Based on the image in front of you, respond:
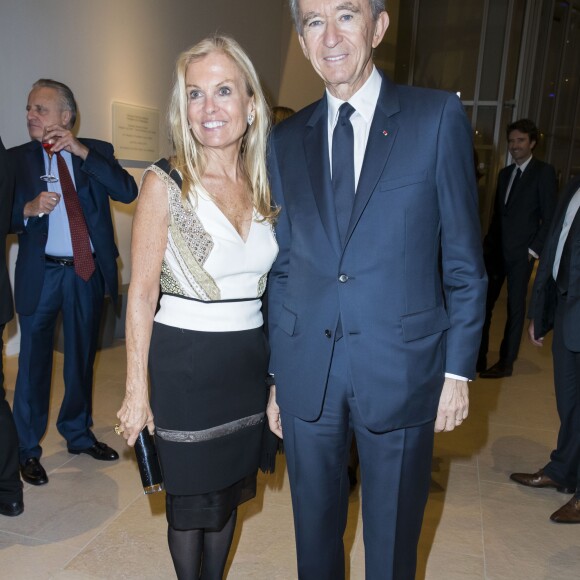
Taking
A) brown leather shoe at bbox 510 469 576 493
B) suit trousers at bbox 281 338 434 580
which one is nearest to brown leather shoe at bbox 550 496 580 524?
brown leather shoe at bbox 510 469 576 493

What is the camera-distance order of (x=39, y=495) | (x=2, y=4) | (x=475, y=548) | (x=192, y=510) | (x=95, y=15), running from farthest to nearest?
(x=95, y=15)
(x=2, y=4)
(x=39, y=495)
(x=475, y=548)
(x=192, y=510)

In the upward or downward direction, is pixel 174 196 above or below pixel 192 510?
above

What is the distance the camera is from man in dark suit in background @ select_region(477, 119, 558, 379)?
507 cm

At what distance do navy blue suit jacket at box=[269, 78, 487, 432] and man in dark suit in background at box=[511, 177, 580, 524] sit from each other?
62.5 inches

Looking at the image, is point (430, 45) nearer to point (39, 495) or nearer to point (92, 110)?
point (92, 110)

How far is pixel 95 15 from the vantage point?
5480 mm

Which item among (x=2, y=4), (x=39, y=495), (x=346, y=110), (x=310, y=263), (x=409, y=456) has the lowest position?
(x=39, y=495)

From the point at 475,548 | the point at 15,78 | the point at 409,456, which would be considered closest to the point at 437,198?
the point at 409,456

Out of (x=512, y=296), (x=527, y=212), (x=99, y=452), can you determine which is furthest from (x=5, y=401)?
(x=527, y=212)

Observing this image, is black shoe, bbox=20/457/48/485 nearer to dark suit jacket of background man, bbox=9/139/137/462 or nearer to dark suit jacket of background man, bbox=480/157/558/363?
dark suit jacket of background man, bbox=9/139/137/462

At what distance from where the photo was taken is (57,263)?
324cm

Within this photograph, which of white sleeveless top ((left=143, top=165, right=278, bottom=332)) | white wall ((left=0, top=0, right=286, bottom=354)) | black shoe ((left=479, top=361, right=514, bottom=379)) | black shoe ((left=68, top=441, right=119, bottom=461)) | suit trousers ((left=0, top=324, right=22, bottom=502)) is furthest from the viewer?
black shoe ((left=479, top=361, right=514, bottom=379))

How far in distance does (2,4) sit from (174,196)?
12.6 ft

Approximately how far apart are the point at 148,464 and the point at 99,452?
5.75 ft
